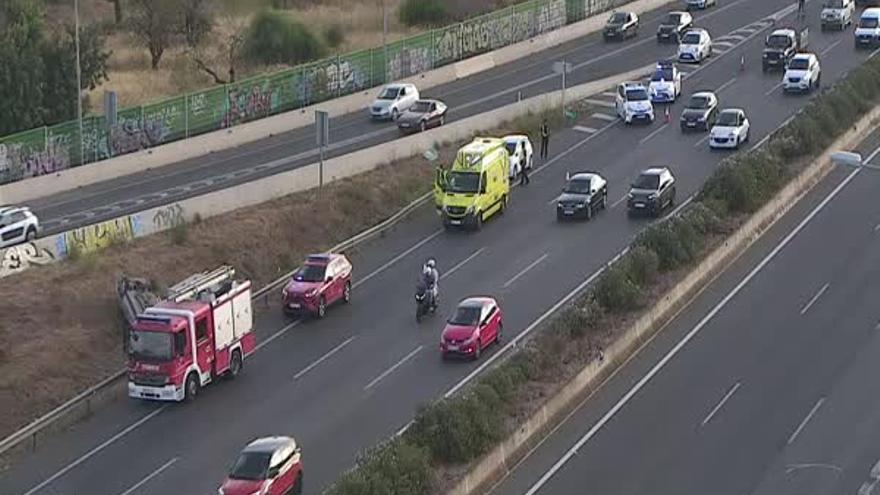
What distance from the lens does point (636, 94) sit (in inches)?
2621

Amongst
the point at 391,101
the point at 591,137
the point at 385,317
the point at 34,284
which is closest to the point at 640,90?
the point at 591,137

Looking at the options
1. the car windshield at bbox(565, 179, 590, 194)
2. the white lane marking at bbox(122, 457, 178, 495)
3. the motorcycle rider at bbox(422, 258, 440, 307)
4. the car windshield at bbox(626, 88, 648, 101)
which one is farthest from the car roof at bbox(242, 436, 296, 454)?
the car windshield at bbox(626, 88, 648, 101)

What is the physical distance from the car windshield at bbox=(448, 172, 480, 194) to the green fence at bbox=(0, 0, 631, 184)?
57.7 ft

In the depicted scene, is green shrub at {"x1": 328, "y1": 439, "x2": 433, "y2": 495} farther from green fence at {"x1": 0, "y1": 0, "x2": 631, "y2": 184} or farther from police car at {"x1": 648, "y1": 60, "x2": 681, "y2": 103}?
police car at {"x1": 648, "y1": 60, "x2": 681, "y2": 103}

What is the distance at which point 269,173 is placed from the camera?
200ft

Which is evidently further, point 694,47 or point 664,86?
point 694,47

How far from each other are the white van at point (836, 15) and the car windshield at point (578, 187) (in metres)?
34.3

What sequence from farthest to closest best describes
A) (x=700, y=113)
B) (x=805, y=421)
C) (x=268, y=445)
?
(x=700, y=113) → (x=805, y=421) → (x=268, y=445)

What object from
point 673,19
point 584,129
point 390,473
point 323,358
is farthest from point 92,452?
point 673,19

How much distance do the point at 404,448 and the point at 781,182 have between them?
26.6m

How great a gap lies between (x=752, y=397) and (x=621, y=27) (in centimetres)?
5164

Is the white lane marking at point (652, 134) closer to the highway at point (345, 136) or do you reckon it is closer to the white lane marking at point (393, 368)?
the highway at point (345, 136)

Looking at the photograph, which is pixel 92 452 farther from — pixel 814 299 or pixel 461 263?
pixel 814 299

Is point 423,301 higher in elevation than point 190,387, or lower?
higher
